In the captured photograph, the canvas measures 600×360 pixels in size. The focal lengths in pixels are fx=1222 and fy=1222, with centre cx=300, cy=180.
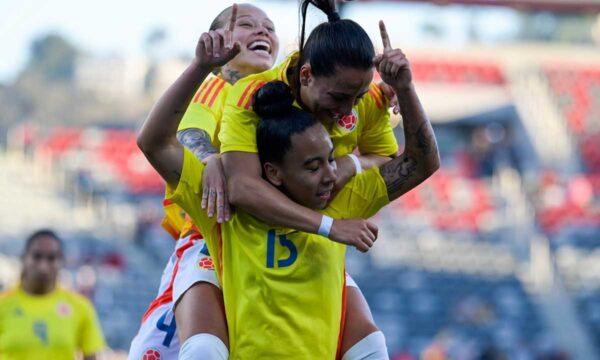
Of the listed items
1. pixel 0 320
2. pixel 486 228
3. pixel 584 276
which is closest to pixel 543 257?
pixel 584 276

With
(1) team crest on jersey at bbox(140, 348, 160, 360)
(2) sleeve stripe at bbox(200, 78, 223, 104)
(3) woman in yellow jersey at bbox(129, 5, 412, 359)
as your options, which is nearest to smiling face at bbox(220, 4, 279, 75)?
(3) woman in yellow jersey at bbox(129, 5, 412, 359)

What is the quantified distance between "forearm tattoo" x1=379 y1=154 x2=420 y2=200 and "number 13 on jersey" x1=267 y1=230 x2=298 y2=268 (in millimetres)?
463

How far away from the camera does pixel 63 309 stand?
27.0ft

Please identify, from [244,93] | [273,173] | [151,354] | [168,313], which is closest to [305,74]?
[244,93]

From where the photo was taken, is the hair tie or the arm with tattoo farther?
the hair tie

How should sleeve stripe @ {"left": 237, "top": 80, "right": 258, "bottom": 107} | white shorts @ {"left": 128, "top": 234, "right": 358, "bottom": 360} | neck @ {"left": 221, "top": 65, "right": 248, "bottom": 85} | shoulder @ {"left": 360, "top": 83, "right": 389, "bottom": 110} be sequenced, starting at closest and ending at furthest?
sleeve stripe @ {"left": 237, "top": 80, "right": 258, "bottom": 107} → shoulder @ {"left": 360, "top": 83, "right": 389, "bottom": 110} → white shorts @ {"left": 128, "top": 234, "right": 358, "bottom": 360} → neck @ {"left": 221, "top": 65, "right": 248, "bottom": 85}

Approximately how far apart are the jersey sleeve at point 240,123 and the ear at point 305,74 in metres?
0.21

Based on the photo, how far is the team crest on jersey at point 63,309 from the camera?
820 centimetres

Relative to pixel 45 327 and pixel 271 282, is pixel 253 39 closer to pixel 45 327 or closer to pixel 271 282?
pixel 271 282

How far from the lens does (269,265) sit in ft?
14.8

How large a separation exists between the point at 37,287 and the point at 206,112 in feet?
11.6

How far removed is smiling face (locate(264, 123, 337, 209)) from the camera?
4.44 metres

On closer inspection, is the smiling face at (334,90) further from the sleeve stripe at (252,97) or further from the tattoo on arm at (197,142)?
the tattoo on arm at (197,142)

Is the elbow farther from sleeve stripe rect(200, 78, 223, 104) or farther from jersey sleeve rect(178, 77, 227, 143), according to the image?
sleeve stripe rect(200, 78, 223, 104)
